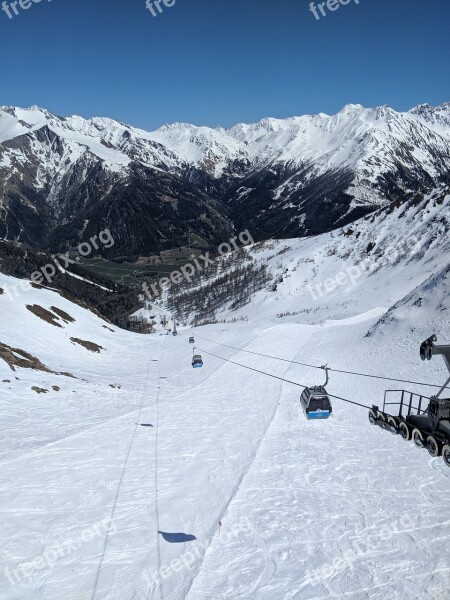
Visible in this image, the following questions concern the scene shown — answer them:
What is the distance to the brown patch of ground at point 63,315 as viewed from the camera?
66.0 meters

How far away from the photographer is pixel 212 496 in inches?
826

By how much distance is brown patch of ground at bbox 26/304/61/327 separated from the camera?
59.8 metres

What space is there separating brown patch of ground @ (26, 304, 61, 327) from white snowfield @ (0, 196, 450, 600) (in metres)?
11.4

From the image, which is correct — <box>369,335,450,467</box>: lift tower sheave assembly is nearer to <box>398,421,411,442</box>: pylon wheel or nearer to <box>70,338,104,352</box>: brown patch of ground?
<box>398,421,411,442</box>: pylon wheel

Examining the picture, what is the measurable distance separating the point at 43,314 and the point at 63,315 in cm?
604

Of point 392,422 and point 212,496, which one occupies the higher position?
point 392,422

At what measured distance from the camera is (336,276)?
139125 millimetres

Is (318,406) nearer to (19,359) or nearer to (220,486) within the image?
(220,486)

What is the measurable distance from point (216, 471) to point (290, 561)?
7363 mm

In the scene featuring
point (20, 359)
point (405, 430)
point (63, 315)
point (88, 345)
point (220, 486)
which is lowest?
point (220, 486)

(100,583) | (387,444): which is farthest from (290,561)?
(387,444)

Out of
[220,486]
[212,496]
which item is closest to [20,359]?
[220,486]

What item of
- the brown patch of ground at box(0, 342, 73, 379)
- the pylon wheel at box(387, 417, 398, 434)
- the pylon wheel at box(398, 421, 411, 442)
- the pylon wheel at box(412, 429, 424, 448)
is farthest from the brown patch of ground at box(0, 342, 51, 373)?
the pylon wheel at box(412, 429, 424, 448)

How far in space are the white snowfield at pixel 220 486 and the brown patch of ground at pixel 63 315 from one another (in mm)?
17587
